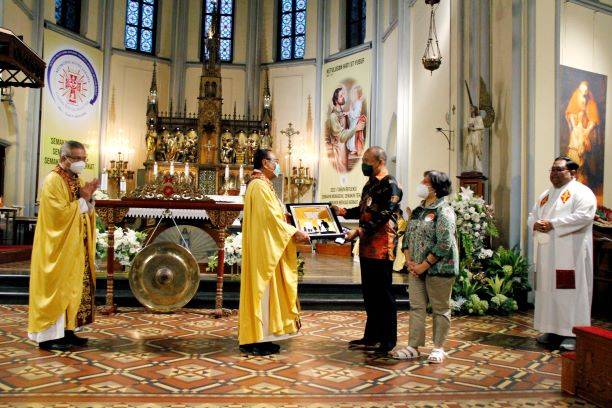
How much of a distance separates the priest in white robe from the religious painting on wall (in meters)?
3.23

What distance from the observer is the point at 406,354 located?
4.36 metres

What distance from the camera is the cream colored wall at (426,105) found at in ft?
31.2

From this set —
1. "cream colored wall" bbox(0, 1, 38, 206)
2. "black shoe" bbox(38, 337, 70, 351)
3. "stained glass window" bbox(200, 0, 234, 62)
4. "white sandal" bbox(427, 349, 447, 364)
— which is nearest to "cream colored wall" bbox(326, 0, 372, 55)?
"stained glass window" bbox(200, 0, 234, 62)

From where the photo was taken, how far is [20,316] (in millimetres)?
5852

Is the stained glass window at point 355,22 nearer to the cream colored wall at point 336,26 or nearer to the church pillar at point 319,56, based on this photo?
the cream colored wall at point 336,26

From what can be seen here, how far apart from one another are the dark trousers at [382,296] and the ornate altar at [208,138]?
997 cm

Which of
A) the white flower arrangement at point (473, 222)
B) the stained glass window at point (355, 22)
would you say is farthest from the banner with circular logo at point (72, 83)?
the white flower arrangement at point (473, 222)

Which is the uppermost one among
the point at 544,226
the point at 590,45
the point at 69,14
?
the point at 69,14

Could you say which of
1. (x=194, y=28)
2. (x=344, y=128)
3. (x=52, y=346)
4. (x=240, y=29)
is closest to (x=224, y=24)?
(x=240, y=29)

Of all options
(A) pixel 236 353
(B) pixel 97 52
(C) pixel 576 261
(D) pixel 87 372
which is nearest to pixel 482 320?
(C) pixel 576 261

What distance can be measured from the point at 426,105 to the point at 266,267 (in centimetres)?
693

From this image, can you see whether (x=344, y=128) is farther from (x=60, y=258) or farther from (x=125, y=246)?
(x=60, y=258)

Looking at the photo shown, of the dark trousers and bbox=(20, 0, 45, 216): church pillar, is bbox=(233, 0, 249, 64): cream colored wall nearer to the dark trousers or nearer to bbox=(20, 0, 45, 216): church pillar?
bbox=(20, 0, 45, 216): church pillar

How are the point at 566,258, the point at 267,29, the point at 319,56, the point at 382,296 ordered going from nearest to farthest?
the point at 382,296, the point at 566,258, the point at 319,56, the point at 267,29
